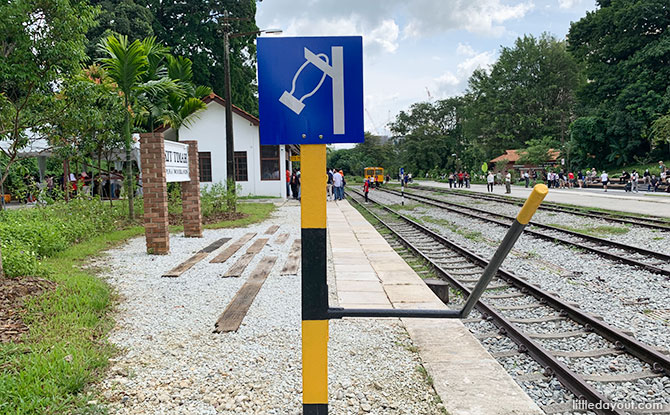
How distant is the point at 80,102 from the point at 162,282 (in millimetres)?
2842

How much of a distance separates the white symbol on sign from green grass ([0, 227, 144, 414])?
2353 millimetres

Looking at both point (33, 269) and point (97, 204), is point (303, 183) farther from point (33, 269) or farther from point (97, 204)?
point (97, 204)

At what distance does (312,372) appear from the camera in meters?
2.23

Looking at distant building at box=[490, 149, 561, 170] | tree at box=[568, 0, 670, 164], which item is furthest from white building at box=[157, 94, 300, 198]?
distant building at box=[490, 149, 561, 170]

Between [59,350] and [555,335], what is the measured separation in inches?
175

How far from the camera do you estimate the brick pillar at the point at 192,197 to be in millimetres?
10719

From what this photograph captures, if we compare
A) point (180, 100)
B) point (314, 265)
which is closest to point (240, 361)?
point (314, 265)

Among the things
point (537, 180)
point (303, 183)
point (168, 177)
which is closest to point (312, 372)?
point (303, 183)

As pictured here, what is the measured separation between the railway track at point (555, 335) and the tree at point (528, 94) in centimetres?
6710

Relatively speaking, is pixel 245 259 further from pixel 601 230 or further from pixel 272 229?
pixel 601 230

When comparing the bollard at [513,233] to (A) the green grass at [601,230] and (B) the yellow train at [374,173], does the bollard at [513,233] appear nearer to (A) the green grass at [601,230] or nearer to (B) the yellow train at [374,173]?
(A) the green grass at [601,230]

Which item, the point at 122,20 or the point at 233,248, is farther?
the point at 122,20

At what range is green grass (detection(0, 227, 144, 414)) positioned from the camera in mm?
2988

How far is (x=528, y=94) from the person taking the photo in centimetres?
7056
